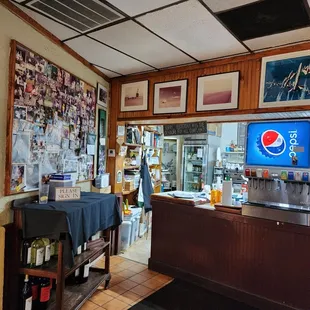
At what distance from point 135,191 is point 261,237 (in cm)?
252

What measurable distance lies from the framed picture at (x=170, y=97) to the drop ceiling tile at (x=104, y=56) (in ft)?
1.03

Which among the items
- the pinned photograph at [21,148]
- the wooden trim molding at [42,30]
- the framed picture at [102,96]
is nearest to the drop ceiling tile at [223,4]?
the wooden trim molding at [42,30]

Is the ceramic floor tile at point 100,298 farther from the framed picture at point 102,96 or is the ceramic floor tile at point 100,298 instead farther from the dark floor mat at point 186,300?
the framed picture at point 102,96

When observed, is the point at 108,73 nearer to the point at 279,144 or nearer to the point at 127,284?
the point at 279,144

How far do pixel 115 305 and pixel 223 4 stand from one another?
2.72 m

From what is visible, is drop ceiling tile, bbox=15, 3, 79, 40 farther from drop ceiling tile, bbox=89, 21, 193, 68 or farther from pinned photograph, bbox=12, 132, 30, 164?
pinned photograph, bbox=12, 132, 30, 164

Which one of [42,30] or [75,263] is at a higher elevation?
[42,30]

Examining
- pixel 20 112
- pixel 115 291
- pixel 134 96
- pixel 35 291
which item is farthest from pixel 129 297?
pixel 134 96

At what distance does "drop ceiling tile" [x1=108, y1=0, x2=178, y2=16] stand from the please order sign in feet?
5.11

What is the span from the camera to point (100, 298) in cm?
273

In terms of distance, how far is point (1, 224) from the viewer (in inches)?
86.0

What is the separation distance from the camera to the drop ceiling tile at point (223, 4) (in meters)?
1.90

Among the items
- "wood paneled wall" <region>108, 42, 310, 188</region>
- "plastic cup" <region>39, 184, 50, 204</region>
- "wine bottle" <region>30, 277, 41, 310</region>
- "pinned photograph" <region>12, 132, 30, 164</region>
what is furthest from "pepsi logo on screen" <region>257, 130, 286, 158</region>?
"wine bottle" <region>30, 277, 41, 310</region>

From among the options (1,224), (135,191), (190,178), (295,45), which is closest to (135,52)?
(295,45)
